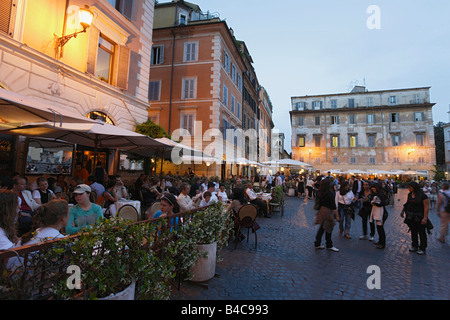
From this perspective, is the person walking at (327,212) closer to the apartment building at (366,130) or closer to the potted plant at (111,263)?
the potted plant at (111,263)

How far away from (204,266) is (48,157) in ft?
24.9

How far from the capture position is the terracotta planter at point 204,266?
377cm

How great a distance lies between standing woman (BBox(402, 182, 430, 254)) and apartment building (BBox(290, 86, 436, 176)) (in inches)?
1597

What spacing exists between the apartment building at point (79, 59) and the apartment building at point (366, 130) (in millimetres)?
38611

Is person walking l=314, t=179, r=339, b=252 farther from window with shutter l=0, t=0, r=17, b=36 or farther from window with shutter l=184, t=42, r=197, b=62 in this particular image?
window with shutter l=184, t=42, r=197, b=62

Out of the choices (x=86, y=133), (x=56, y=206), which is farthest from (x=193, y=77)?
(x=56, y=206)

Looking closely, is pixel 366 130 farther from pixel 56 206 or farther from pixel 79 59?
pixel 56 206

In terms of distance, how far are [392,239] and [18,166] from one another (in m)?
11.2

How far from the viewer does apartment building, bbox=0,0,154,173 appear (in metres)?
7.02

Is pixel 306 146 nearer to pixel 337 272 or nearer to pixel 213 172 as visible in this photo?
pixel 213 172

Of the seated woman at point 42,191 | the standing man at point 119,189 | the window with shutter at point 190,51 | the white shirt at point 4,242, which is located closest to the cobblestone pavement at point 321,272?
the white shirt at point 4,242

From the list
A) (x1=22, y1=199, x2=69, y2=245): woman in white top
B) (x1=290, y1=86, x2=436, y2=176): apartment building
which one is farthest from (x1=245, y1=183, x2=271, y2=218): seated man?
(x1=290, y1=86, x2=436, y2=176): apartment building

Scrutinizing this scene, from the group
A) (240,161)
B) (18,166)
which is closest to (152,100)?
(240,161)

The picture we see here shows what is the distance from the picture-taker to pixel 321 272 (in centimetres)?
432
